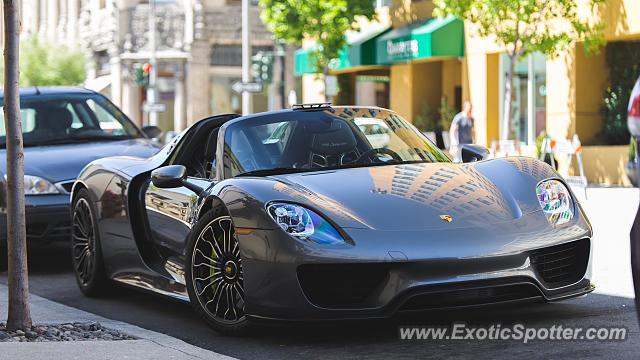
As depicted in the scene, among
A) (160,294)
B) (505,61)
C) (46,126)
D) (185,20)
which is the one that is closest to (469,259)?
(160,294)

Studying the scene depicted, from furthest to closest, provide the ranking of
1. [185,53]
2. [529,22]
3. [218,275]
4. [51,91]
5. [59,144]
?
[185,53], [529,22], [51,91], [59,144], [218,275]

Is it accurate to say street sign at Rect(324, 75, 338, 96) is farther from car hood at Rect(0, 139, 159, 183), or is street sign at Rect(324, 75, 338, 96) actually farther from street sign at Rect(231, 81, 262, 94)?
car hood at Rect(0, 139, 159, 183)

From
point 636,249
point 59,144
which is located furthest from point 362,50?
point 636,249

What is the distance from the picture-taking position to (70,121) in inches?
492

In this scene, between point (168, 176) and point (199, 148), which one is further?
point (199, 148)

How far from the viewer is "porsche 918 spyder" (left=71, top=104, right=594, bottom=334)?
6523mm

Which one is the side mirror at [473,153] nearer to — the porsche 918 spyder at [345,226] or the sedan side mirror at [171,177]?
the porsche 918 spyder at [345,226]

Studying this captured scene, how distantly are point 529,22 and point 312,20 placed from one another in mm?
9109

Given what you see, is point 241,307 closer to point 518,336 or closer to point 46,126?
point 518,336

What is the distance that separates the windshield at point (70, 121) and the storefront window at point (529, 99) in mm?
17881

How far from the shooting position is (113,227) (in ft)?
29.3

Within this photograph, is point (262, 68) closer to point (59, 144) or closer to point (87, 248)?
point (59, 144)

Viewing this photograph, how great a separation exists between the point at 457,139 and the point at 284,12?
8.51m

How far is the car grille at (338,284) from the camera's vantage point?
6559mm
